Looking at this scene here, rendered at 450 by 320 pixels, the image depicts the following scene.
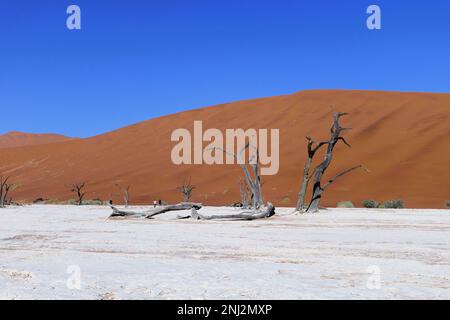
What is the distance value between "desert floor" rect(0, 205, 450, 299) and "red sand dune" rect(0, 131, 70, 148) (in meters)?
173

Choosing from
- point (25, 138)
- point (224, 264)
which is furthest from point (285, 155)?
point (25, 138)

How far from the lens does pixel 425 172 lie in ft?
142

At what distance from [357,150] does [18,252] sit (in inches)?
1823

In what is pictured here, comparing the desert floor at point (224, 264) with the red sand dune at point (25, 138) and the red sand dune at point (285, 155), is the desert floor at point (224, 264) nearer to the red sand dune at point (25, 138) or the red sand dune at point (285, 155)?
the red sand dune at point (285, 155)

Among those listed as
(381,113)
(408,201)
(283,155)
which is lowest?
(408,201)

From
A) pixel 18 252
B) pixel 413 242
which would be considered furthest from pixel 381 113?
pixel 18 252

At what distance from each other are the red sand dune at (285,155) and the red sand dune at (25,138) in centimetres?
8251

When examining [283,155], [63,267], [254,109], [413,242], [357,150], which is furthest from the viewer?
[254,109]

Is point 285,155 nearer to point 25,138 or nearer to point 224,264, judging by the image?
point 224,264

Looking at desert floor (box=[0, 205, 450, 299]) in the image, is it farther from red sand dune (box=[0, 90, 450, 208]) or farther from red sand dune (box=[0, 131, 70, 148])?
red sand dune (box=[0, 131, 70, 148])

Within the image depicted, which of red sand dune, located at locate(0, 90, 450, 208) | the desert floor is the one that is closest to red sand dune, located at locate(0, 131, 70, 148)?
red sand dune, located at locate(0, 90, 450, 208)

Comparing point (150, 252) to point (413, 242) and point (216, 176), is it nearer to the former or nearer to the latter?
point (413, 242)

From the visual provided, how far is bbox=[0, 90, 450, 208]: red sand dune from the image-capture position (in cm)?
4281
